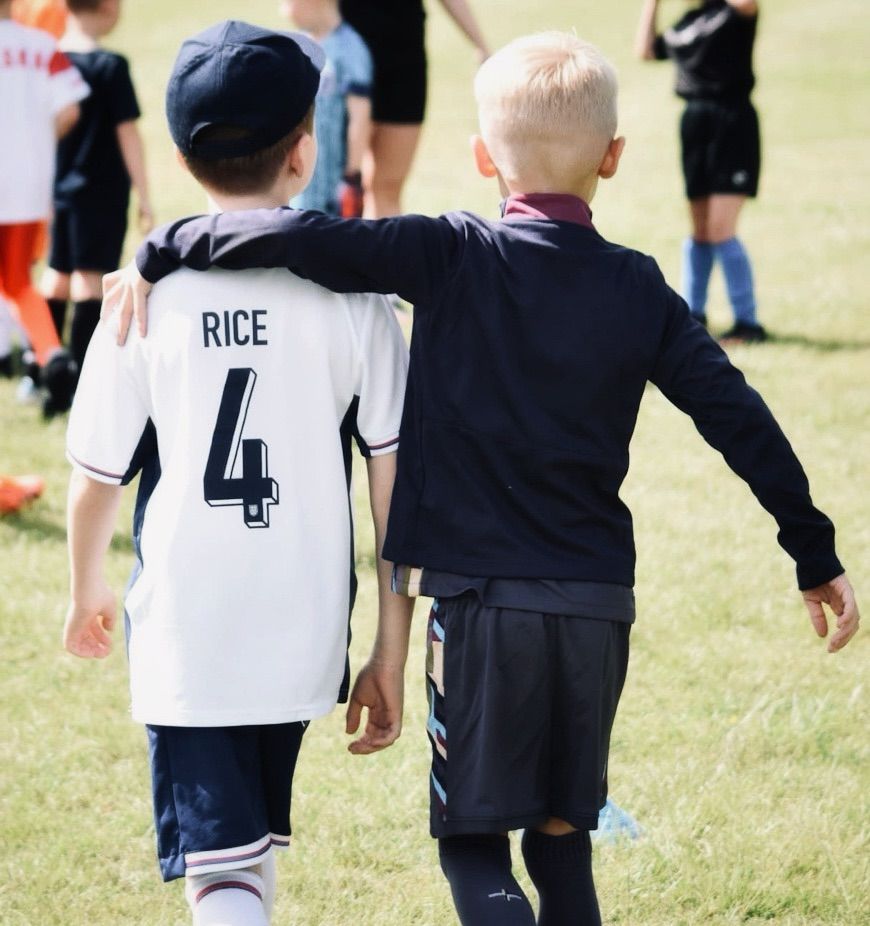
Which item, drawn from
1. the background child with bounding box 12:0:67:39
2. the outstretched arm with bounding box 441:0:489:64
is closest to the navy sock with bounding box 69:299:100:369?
the background child with bounding box 12:0:67:39

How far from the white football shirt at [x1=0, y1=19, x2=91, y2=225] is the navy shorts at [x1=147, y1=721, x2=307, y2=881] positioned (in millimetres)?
4257

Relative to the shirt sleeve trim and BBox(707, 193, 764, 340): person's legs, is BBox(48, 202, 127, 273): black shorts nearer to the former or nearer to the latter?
BBox(707, 193, 764, 340): person's legs

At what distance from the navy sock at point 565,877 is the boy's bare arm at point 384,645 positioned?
12.2 inches

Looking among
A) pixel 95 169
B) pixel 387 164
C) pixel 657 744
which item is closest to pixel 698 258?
pixel 387 164

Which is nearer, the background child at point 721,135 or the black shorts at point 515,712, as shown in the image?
the black shorts at point 515,712

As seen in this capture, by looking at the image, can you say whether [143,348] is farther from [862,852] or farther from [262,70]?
[862,852]

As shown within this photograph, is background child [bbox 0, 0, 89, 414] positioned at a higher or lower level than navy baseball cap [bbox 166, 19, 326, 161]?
lower

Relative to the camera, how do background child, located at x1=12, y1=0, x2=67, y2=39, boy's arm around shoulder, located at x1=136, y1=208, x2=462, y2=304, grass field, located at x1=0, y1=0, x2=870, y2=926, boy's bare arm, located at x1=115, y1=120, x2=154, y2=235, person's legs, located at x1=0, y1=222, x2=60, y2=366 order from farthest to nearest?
1. background child, located at x1=12, y1=0, x2=67, y2=39
2. boy's bare arm, located at x1=115, y1=120, x2=154, y2=235
3. person's legs, located at x1=0, y1=222, x2=60, y2=366
4. grass field, located at x1=0, y1=0, x2=870, y2=926
5. boy's arm around shoulder, located at x1=136, y1=208, x2=462, y2=304

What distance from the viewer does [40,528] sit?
5.07 meters

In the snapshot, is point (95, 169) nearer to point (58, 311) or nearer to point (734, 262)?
point (58, 311)

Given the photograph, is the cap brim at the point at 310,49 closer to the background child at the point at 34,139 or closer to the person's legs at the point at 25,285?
the background child at the point at 34,139

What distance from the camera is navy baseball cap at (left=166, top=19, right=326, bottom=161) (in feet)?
7.58

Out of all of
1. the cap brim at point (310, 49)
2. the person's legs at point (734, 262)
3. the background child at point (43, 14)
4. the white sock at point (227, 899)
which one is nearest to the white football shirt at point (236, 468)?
the white sock at point (227, 899)

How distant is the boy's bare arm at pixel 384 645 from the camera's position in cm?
245
